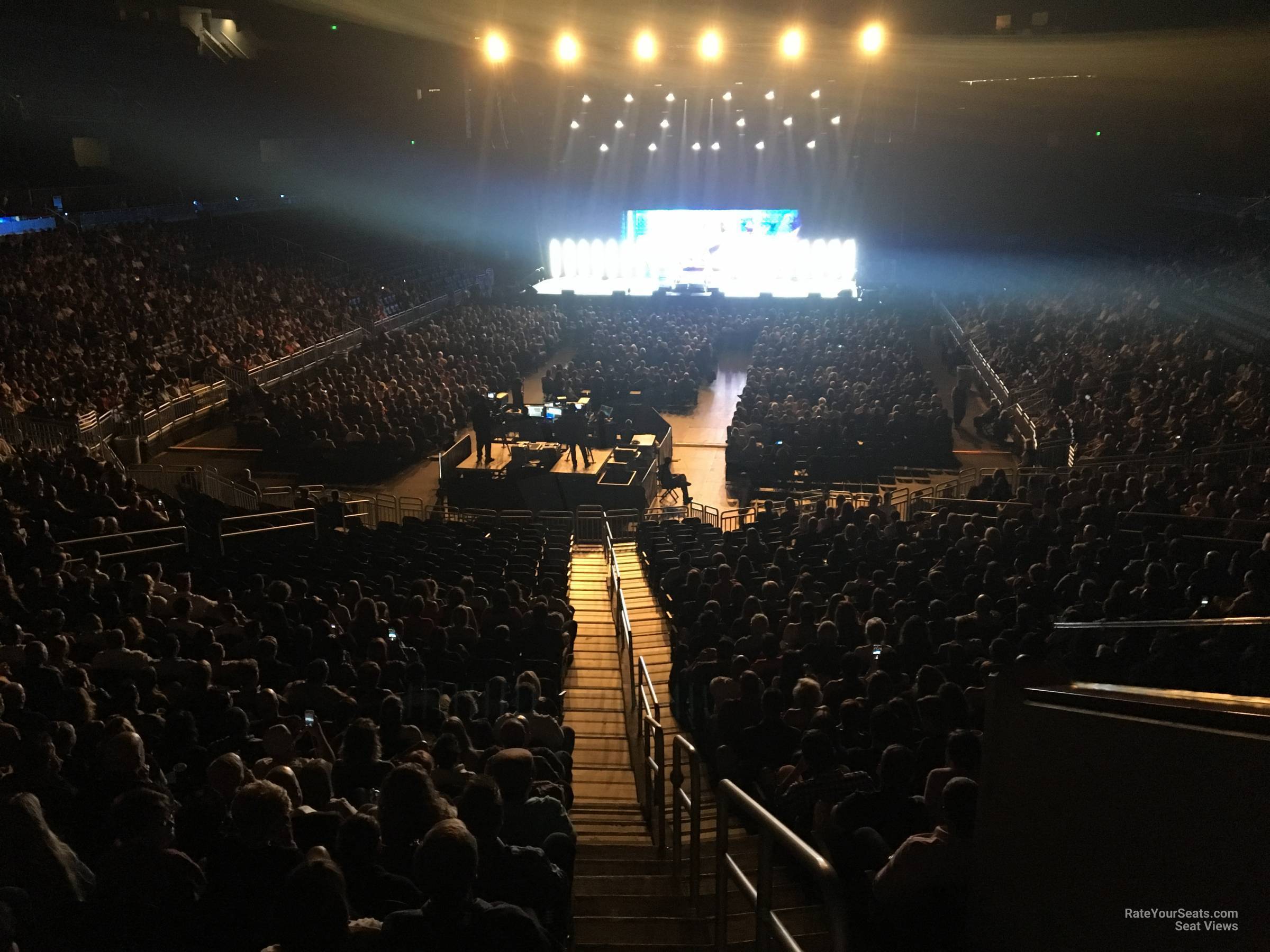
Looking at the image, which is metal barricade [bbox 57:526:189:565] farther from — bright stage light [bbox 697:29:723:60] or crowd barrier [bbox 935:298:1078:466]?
bright stage light [bbox 697:29:723:60]

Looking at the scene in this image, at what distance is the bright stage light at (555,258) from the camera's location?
42.1 meters

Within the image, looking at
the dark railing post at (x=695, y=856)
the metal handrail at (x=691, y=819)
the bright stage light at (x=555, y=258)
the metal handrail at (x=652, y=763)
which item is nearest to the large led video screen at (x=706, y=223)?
the bright stage light at (x=555, y=258)

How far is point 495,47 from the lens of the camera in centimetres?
2122

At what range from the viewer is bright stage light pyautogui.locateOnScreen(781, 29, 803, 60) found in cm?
2083

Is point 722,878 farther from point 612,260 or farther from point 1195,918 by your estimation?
point 612,260

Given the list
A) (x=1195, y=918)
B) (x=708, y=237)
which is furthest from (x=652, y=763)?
(x=708, y=237)

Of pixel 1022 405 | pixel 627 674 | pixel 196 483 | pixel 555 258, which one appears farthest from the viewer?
pixel 555 258

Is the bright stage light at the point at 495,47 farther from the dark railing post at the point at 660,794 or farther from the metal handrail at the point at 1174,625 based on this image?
the dark railing post at the point at 660,794

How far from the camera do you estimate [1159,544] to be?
401 inches

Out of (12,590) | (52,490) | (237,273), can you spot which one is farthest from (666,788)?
(237,273)

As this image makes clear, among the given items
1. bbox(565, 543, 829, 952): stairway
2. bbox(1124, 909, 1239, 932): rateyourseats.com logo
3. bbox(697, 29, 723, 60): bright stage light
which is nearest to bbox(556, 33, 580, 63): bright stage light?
bbox(697, 29, 723, 60): bright stage light

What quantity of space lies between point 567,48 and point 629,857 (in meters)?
19.4

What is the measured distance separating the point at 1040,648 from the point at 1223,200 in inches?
1154

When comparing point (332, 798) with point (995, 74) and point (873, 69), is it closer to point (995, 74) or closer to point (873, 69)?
point (873, 69)
